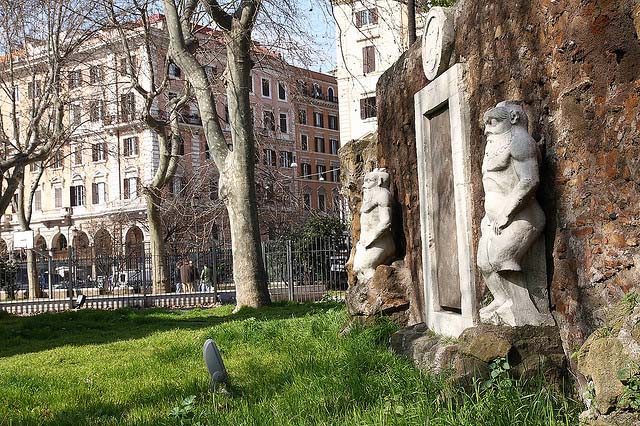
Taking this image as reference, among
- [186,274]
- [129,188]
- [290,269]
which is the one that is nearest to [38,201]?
[129,188]

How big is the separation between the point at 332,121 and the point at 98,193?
81.7 feet

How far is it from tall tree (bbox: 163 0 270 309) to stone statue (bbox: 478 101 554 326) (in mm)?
12621

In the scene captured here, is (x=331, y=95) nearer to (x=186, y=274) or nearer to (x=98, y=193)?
(x=98, y=193)

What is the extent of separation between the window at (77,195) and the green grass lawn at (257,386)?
48910 millimetres

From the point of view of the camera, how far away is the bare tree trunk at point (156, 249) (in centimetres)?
2648

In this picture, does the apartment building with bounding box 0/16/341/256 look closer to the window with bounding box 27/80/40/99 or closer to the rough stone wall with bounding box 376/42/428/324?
the window with bounding box 27/80/40/99

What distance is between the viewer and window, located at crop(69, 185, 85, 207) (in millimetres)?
59987

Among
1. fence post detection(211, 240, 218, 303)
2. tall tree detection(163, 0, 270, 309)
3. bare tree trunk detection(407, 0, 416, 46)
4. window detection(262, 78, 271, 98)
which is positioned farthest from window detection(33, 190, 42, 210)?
bare tree trunk detection(407, 0, 416, 46)

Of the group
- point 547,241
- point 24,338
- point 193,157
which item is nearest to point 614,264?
point 547,241

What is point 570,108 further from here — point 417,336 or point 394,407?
point 417,336

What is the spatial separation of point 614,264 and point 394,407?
166cm

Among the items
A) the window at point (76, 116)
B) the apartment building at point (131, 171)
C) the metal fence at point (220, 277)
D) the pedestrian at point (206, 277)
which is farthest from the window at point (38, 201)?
the pedestrian at point (206, 277)

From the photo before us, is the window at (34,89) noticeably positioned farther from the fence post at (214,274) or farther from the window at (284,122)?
the window at (284,122)

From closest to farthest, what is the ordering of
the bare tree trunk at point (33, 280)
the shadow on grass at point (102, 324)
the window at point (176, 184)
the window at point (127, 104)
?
1. the shadow on grass at point (102, 324)
2. the window at point (127, 104)
3. the bare tree trunk at point (33, 280)
4. the window at point (176, 184)
